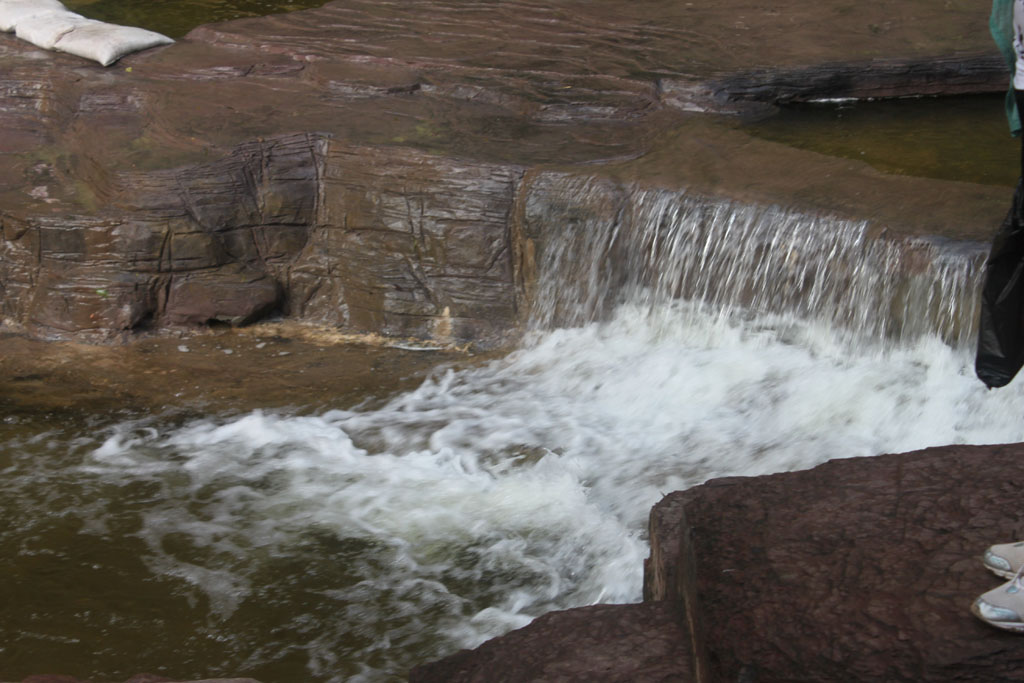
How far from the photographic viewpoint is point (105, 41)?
6.61m

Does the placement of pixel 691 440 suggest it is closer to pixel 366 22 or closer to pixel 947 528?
pixel 947 528

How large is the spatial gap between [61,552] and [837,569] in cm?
293

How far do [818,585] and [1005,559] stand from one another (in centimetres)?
40

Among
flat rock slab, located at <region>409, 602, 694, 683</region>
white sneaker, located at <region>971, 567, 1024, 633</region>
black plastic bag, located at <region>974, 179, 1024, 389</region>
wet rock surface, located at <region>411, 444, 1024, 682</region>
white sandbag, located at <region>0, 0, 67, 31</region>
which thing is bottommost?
flat rock slab, located at <region>409, 602, 694, 683</region>

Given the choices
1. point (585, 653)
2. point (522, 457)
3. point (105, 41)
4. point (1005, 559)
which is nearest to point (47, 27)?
point (105, 41)

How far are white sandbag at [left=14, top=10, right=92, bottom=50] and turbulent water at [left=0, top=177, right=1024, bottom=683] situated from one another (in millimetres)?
3102

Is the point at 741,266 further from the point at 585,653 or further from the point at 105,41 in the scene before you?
the point at 105,41

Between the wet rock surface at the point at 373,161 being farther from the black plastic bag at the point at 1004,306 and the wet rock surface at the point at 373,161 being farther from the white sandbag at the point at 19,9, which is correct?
the black plastic bag at the point at 1004,306

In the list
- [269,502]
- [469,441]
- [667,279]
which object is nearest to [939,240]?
[667,279]

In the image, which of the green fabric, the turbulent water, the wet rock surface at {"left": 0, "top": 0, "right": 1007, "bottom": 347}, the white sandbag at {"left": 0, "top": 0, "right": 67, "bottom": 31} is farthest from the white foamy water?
the white sandbag at {"left": 0, "top": 0, "right": 67, "bottom": 31}

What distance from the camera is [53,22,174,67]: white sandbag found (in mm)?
6566

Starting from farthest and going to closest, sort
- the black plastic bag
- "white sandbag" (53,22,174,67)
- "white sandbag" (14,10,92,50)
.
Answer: "white sandbag" (14,10,92,50)
"white sandbag" (53,22,174,67)
the black plastic bag

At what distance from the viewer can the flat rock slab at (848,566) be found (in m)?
2.20

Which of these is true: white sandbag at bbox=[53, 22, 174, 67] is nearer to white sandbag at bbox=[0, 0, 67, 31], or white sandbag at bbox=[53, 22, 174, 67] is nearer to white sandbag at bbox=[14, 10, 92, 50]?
white sandbag at bbox=[14, 10, 92, 50]
